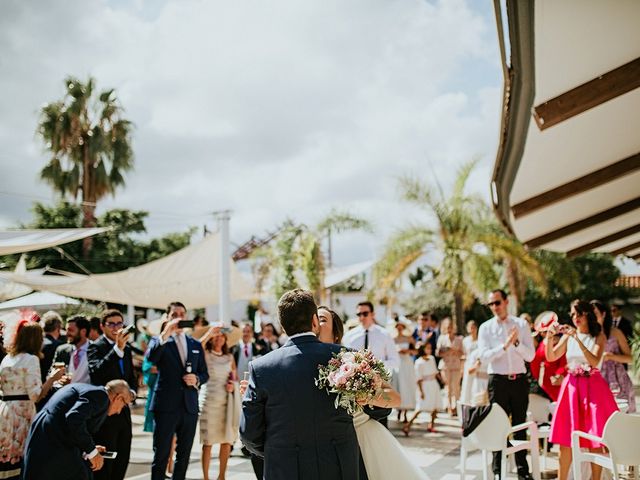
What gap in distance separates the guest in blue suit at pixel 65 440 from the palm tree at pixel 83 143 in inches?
954

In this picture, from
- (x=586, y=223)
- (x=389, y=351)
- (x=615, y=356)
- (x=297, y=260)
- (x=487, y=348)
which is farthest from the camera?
(x=297, y=260)

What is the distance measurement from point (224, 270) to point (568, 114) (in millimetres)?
10455

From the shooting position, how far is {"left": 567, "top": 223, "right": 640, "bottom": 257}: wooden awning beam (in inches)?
444

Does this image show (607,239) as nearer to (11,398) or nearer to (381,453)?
(381,453)

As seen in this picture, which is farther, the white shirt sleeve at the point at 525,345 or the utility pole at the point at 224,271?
the utility pole at the point at 224,271

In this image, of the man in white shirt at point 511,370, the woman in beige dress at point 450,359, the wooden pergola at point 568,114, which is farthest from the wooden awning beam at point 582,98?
the woman in beige dress at point 450,359

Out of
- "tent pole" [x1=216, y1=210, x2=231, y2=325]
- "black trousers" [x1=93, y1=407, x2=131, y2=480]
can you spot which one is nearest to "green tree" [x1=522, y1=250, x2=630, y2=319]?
"tent pole" [x1=216, y1=210, x2=231, y2=325]

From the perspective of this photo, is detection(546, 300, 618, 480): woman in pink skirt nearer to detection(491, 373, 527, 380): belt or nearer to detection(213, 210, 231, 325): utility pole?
detection(491, 373, 527, 380): belt

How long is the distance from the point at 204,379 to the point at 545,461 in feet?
13.8

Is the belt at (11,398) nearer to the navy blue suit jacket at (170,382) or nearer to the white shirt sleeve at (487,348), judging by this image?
the navy blue suit jacket at (170,382)

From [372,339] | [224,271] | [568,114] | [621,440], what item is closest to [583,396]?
[621,440]

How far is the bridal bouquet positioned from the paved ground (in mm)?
3378

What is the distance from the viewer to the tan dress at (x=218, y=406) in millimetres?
7680

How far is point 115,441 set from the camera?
19.9 feet
